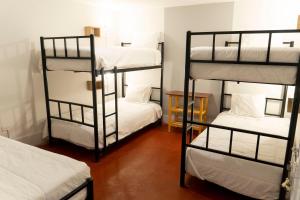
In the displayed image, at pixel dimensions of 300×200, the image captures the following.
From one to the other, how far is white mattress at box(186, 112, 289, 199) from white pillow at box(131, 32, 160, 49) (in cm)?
215

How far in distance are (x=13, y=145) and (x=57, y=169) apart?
71 centimetres

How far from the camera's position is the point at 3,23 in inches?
115

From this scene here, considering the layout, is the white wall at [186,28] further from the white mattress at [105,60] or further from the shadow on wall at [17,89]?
the shadow on wall at [17,89]

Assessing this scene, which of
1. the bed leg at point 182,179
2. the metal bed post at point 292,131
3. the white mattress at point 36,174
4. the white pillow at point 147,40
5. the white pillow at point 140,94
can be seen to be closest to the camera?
the white mattress at point 36,174

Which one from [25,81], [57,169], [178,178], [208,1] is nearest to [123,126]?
[178,178]

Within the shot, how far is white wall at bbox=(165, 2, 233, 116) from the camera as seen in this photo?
151 inches

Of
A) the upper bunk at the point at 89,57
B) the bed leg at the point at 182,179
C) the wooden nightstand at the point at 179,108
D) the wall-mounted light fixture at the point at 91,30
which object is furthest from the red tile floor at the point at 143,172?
the wall-mounted light fixture at the point at 91,30

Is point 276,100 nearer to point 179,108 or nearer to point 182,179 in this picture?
point 179,108

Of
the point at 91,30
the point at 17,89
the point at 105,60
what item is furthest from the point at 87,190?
the point at 91,30

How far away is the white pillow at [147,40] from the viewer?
4301 millimetres

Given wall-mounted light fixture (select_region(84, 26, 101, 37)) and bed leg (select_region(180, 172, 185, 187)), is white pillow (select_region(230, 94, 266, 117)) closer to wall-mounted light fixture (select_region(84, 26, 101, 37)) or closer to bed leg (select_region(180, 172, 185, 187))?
bed leg (select_region(180, 172, 185, 187))

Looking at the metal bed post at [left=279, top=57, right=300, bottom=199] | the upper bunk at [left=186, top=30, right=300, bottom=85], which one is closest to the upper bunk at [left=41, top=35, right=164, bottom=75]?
the upper bunk at [left=186, top=30, right=300, bottom=85]

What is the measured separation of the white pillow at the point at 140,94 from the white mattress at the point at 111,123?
0.12m

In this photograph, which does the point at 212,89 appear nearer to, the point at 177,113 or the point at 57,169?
the point at 177,113
